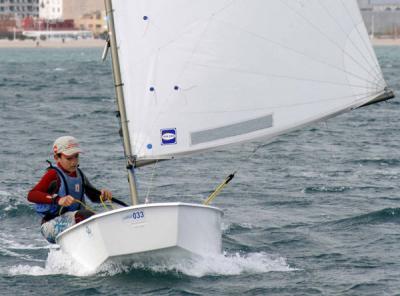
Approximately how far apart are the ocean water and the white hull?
0.31m

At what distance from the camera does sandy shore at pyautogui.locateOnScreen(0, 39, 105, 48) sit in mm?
194750

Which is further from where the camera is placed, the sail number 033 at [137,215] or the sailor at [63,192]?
the sailor at [63,192]

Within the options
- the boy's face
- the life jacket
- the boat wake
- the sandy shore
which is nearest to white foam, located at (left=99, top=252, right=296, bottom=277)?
the boat wake

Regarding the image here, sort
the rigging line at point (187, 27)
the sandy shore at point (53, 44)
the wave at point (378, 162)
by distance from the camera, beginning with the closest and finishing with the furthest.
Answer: the rigging line at point (187, 27)
the wave at point (378, 162)
the sandy shore at point (53, 44)

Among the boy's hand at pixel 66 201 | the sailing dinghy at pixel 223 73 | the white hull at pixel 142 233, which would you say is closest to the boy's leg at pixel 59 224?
the sailing dinghy at pixel 223 73

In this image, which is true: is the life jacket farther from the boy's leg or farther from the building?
the building

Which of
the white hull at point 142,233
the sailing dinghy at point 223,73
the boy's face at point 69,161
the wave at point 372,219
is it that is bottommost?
the wave at point 372,219

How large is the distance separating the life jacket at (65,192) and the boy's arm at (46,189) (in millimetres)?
62

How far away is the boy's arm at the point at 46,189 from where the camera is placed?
14492mm

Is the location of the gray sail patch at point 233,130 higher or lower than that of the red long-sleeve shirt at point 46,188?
higher

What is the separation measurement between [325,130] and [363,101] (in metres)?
19.9

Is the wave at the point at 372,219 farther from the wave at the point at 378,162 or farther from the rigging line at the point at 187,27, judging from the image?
the wave at the point at 378,162

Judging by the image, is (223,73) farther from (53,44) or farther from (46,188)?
(53,44)

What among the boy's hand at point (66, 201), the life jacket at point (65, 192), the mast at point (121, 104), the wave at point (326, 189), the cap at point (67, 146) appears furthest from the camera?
the wave at point (326, 189)
